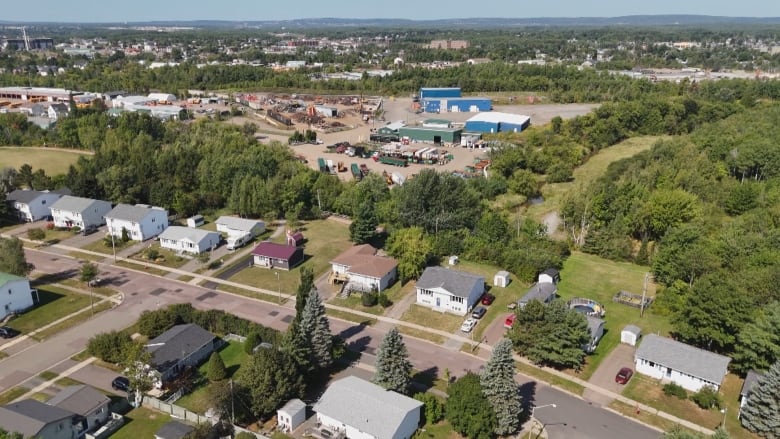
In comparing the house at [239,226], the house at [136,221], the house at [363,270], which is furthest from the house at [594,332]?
the house at [136,221]

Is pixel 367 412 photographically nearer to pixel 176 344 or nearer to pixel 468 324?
pixel 468 324

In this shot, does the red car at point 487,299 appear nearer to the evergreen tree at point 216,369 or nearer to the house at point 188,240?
the evergreen tree at point 216,369

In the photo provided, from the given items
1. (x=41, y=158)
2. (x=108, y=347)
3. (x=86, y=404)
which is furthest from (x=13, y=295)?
(x=41, y=158)

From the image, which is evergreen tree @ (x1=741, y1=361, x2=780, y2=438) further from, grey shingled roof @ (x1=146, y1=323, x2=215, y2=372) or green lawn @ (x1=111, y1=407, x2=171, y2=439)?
grey shingled roof @ (x1=146, y1=323, x2=215, y2=372)

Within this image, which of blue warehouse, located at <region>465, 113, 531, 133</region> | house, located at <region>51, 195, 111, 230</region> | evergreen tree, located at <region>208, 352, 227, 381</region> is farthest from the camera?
blue warehouse, located at <region>465, 113, 531, 133</region>

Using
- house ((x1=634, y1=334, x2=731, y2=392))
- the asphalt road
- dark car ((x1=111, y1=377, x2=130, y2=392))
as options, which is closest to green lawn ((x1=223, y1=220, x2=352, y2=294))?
the asphalt road

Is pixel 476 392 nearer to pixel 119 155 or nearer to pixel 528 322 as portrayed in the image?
pixel 528 322
